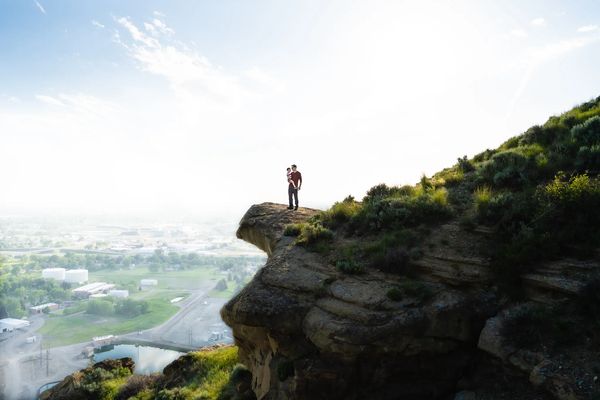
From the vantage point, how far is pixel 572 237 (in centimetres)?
991

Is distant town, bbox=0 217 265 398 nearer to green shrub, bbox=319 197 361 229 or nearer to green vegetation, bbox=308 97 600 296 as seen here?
green shrub, bbox=319 197 361 229

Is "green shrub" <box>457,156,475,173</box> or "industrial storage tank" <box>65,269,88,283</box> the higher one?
"green shrub" <box>457,156,475,173</box>

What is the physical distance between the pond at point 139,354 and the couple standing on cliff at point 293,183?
101ft

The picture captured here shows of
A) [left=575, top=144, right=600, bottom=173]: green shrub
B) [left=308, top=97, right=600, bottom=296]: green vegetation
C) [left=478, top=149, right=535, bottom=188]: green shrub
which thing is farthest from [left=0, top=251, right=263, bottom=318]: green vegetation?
[left=575, top=144, right=600, bottom=173]: green shrub

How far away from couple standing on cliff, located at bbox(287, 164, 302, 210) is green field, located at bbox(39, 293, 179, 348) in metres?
50.4

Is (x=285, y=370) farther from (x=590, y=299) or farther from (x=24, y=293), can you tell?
(x=24, y=293)

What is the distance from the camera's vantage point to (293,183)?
19.4m

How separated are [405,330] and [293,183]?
11.4 m

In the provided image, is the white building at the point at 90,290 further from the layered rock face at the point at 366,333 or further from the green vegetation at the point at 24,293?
the layered rock face at the point at 366,333

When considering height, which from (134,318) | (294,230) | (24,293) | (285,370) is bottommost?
(134,318)

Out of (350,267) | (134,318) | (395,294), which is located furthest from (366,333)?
(134,318)

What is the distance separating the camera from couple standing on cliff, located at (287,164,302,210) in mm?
19203

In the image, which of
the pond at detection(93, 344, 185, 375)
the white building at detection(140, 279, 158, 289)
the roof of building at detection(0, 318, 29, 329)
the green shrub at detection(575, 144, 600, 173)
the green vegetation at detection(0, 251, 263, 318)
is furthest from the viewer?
the white building at detection(140, 279, 158, 289)

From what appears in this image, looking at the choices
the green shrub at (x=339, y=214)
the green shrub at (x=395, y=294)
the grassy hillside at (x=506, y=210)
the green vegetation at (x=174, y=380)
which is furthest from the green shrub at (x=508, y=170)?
the green vegetation at (x=174, y=380)
